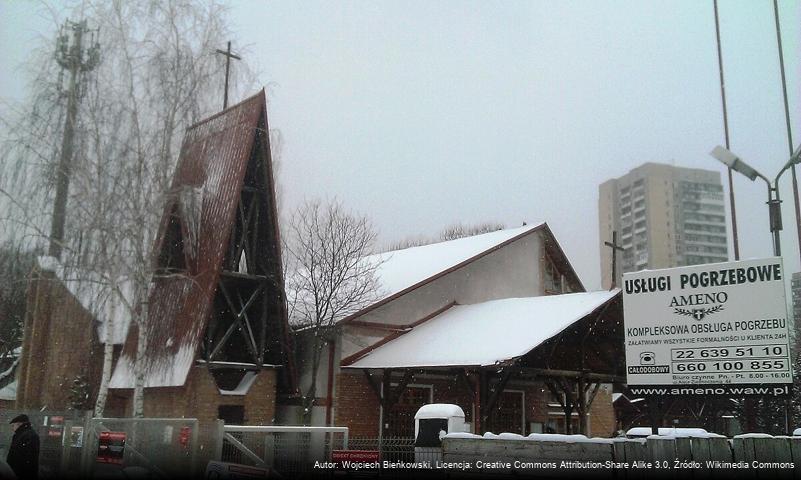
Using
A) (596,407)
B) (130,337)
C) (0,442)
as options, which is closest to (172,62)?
(130,337)

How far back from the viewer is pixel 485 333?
1966 centimetres

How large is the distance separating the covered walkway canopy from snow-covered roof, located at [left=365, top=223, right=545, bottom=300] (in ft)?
5.97

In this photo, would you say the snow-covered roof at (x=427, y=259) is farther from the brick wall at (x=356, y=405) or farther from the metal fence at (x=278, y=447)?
the metal fence at (x=278, y=447)

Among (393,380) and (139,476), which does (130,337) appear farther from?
(139,476)

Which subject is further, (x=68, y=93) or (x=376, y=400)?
(x=376, y=400)

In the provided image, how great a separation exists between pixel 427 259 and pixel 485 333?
24.4 feet

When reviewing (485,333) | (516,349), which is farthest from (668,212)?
(516,349)

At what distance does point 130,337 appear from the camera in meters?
19.3

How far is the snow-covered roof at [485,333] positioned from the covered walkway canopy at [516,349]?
0.02 meters

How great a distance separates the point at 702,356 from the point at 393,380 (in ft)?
36.7

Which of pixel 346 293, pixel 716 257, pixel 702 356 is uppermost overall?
pixel 716 257

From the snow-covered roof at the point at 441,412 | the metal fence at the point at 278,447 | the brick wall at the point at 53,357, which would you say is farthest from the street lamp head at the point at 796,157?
the brick wall at the point at 53,357

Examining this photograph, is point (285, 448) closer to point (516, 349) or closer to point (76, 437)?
point (76, 437)

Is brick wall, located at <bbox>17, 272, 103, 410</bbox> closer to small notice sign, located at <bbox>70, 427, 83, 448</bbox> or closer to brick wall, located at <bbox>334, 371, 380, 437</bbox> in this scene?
brick wall, located at <bbox>334, 371, 380, 437</bbox>
